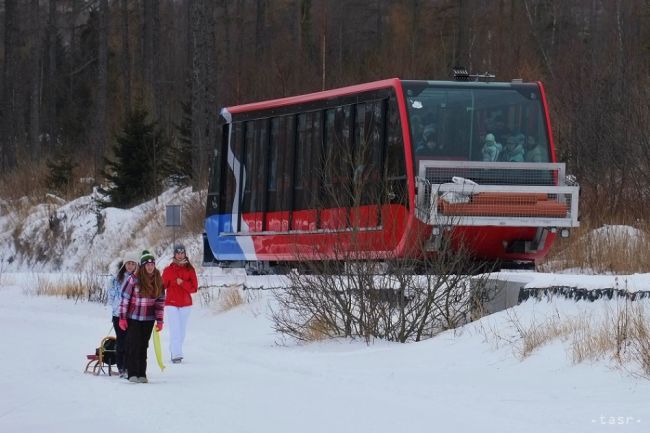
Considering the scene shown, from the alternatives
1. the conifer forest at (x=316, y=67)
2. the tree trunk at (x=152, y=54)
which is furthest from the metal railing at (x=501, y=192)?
the tree trunk at (x=152, y=54)

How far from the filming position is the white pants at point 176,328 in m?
16.5

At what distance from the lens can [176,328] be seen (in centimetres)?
1672

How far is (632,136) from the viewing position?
1057 inches

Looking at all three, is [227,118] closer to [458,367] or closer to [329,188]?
[329,188]

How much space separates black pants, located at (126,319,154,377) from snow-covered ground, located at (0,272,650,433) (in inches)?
8.1

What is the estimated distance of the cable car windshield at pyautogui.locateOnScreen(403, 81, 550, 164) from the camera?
21406 millimetres

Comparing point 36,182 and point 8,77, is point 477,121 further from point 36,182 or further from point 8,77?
point 8,77

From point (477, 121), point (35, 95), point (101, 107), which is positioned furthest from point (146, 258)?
point (35, 95)

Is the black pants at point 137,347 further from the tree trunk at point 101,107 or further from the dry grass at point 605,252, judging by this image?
the tree trunk at point 101,107

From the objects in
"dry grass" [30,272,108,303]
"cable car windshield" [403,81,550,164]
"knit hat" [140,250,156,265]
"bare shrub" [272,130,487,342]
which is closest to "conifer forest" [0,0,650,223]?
"cable car windshield" [403,81,550,164]

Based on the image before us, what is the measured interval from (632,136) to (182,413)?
16698 millimetres

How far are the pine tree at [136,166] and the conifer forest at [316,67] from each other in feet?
0.86

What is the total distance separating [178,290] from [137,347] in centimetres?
252

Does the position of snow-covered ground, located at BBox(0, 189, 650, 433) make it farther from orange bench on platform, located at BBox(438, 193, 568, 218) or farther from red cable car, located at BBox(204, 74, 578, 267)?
orange bench on platform, located at BBox(438, 193, 568, 218)
